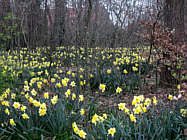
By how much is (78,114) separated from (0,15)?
38.6ft

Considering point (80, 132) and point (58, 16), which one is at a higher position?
point (58, 16)

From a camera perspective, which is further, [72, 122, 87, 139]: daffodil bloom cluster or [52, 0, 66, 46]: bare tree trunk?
[52, 0, 66, 46]: bare tree trunk

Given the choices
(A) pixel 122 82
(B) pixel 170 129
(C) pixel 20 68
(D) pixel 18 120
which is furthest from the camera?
(C) pixel 20 68

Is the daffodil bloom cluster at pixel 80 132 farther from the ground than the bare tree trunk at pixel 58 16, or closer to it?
closer to it

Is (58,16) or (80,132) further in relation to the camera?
(58,16)

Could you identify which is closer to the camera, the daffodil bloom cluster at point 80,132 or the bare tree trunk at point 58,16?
the daffodil bloom cluster at point 80,132

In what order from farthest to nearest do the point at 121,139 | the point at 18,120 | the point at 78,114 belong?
the point at 78,114 → the point at 18,120 → the point at 121,139

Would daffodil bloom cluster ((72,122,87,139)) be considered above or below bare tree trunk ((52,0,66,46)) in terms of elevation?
below

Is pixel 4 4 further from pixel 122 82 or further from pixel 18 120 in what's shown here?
pixel 18 120

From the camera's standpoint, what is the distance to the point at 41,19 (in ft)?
42.6

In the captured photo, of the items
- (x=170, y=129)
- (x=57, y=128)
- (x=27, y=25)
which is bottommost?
(x=57, y=128)

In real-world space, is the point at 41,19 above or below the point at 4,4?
below

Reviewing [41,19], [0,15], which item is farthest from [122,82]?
[0,15]

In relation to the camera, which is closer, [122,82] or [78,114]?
[78,114]
